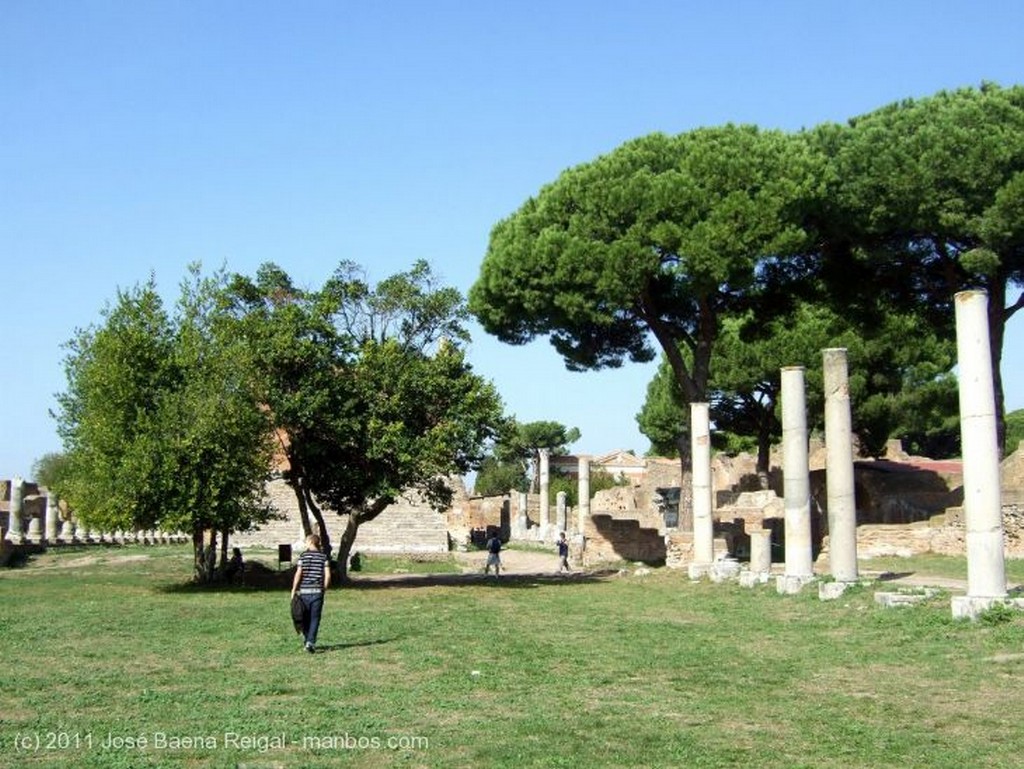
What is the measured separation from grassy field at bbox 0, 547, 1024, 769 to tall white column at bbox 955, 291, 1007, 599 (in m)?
0.76

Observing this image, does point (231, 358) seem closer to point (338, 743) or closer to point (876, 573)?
point (876, 573)

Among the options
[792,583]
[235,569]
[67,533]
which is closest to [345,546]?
[235,569]

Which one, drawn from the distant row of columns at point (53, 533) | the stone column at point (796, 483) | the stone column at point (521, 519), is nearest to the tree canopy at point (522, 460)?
the stone column at point (521, 519)

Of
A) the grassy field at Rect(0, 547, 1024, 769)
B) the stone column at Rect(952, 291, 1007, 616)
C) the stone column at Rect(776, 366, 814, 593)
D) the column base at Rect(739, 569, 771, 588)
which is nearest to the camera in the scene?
the grassy field at Rect(0, 547, 1024, 769)

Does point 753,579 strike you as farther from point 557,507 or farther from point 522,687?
point 557,507

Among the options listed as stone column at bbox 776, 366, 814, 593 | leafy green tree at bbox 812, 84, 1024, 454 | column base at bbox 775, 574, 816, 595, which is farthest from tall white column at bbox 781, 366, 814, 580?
leafy green tree at bbox 812, 84, 1024, 454

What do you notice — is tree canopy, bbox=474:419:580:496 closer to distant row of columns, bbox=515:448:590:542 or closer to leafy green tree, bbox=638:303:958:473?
distant row of columns, bbox=515:448:590:542

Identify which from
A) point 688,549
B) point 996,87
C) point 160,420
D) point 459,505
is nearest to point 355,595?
point 160,420

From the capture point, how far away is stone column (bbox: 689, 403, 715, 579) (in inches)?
919

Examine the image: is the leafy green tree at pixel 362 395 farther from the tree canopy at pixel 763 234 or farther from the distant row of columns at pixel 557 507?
the distant row of columns at pixel 557 507

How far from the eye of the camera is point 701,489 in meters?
23.9

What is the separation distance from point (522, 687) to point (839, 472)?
34.1 ft

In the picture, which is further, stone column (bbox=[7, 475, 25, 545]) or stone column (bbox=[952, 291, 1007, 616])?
stone column (bbox=[7, 475, 25, 545])

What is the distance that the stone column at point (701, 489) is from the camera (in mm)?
23344
